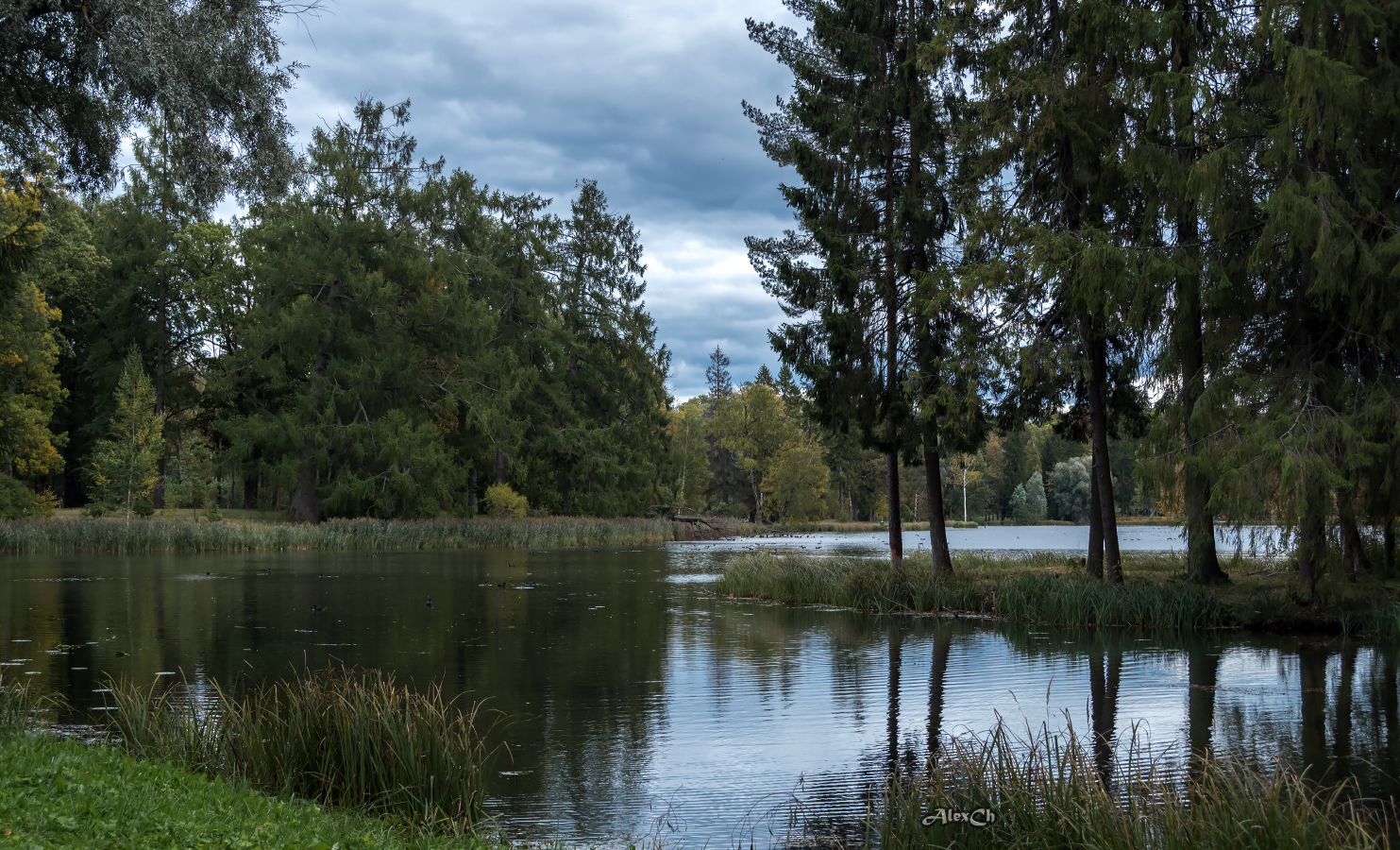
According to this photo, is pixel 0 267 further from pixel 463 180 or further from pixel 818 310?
pixel 463 180

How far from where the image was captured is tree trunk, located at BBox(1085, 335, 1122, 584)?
1828 cm

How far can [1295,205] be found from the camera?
13.7 metres

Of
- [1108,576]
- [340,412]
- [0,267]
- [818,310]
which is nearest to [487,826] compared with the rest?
[0,267]

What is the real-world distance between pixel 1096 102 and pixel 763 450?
70.2 meters

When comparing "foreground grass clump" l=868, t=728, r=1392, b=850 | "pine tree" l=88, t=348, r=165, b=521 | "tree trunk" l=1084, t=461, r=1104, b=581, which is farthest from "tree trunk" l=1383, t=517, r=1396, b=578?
"pine tree" l=88, t=348, r=165, b=521

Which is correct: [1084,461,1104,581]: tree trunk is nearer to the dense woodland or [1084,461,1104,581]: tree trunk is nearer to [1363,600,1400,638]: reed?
the dense woodland

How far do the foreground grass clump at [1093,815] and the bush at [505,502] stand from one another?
4968 cm

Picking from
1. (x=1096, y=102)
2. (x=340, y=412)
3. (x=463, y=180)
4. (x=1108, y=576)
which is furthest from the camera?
(x=463, y=180)

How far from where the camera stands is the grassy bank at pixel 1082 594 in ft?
52.6

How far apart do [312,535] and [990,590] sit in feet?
96.2

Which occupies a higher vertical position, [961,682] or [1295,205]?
[1295,205]

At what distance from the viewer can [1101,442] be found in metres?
18.2

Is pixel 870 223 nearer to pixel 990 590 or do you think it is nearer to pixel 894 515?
pixel 894 515
